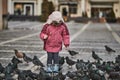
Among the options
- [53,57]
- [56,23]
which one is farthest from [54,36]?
[53,57]

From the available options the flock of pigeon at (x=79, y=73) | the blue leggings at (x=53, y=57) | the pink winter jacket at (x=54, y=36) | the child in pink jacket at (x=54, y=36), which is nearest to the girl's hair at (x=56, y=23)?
the child in pink jacket at (x=54, y=36)

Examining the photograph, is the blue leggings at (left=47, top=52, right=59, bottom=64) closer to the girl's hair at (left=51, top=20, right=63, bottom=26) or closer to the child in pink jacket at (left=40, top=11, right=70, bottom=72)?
the child in pink jacket at (left=40, top=11, right=70, bottom=72)

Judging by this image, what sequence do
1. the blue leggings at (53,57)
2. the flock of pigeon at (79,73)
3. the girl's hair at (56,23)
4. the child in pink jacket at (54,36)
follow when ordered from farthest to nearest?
the blue leggings at (53,57), the child in pink jacket at (54,36), the girl's hair at (56,23), the flock of pigeon at (79,73)

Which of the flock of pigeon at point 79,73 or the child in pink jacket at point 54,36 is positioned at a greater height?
the child in pink jacket at point 54,36

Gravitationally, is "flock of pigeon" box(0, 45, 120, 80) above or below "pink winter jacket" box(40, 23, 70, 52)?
below

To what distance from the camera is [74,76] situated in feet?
28.0

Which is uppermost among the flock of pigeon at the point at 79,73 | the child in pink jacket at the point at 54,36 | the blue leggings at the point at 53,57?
the child in pink jacket at the point at 54,36

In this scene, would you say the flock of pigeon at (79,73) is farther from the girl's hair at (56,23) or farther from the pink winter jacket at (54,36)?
the girl's hair at (56,23)

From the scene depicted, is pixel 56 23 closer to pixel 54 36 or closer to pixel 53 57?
pixel 54 36

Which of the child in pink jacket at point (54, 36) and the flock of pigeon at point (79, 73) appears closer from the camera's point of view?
the flock of pigeon at point (79, 73)

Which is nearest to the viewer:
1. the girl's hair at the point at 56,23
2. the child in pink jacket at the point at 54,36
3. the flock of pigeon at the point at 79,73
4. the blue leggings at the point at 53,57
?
the flock of pigeon at the point at 79,73

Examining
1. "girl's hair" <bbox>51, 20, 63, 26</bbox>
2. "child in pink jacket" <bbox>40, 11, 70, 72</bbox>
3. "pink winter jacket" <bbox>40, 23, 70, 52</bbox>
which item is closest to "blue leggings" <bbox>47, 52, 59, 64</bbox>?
"child in pink jacket" <bbox>40, 11, 70, 72</bbox>

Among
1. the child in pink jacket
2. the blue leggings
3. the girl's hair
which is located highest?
the girl's hair

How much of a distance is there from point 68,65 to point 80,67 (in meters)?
2.13
